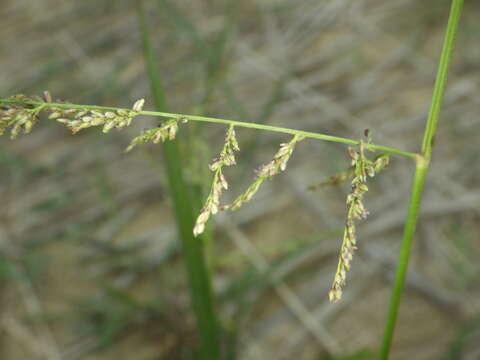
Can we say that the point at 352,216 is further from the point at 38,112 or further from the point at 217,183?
the point at 38,112

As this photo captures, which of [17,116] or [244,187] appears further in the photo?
[244,187]

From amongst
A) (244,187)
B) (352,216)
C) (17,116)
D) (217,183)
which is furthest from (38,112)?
(244,187)

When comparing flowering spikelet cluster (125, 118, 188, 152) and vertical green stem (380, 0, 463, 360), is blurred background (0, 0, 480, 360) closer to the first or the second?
vertical green stem (380, 0, 463, 360)

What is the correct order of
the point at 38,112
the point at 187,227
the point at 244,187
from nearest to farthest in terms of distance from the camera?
the point at 38,112 → the point at 187,227 → the point at 244,187

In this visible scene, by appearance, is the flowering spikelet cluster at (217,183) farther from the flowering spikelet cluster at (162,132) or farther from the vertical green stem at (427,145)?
the vertical green stem at (427,145)

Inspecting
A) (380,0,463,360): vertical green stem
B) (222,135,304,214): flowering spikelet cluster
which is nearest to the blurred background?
(380,0,463,360): vertical green stem

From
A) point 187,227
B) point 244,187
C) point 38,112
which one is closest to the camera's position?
point 38,112

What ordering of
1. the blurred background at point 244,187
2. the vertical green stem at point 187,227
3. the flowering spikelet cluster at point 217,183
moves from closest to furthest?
the flowering spikelet cluster at point 217,183 → the vertical green stem at point 187,227 → the blurred background at point 244,187

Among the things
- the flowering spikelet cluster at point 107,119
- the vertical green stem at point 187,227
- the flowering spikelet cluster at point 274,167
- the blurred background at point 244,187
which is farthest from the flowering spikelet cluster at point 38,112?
the blurred background at point 244,187
